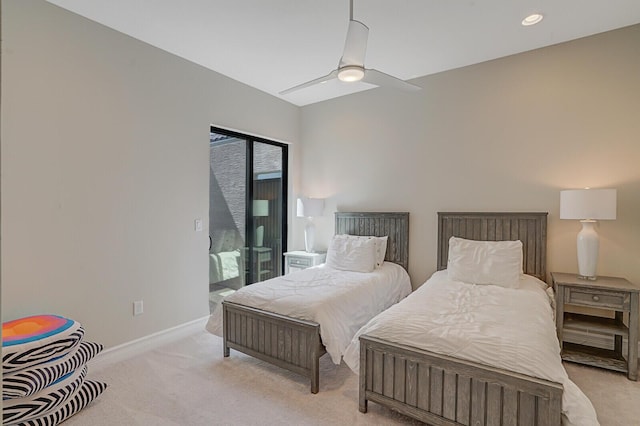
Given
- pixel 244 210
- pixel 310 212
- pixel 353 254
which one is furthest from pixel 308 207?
pixel 353 254

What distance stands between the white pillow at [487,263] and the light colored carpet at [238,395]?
904mm

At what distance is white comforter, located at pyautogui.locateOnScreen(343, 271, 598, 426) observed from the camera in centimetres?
173

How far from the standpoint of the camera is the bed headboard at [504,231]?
3.30 m

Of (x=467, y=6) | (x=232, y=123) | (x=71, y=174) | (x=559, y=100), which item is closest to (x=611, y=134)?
(x=559, y=100)

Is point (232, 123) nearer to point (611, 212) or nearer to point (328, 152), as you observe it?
point (328, 152)

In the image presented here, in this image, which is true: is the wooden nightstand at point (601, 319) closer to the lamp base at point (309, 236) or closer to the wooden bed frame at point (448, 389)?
the wooden bed frame at point (448, 389)

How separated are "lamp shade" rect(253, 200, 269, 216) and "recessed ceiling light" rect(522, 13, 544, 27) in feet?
11.4

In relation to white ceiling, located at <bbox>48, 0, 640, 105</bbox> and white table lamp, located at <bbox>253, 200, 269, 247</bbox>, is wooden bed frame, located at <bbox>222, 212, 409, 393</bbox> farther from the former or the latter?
white ceiling, located at <bbox>48, 0, 640, 105</bbox>

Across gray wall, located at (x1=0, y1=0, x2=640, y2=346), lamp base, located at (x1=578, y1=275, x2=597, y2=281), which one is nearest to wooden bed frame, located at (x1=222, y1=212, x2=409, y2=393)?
gray wall, located at (x1=0, y1=0, x2=640, y2=346)

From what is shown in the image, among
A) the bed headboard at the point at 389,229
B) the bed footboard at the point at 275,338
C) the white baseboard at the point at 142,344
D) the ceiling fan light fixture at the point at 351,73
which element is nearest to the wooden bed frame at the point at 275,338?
the bed footboard at the point at 275,338

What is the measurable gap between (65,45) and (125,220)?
1484 mm

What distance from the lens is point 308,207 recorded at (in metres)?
4.58

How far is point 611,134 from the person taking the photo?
3051 mm

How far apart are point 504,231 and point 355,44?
247 cm
